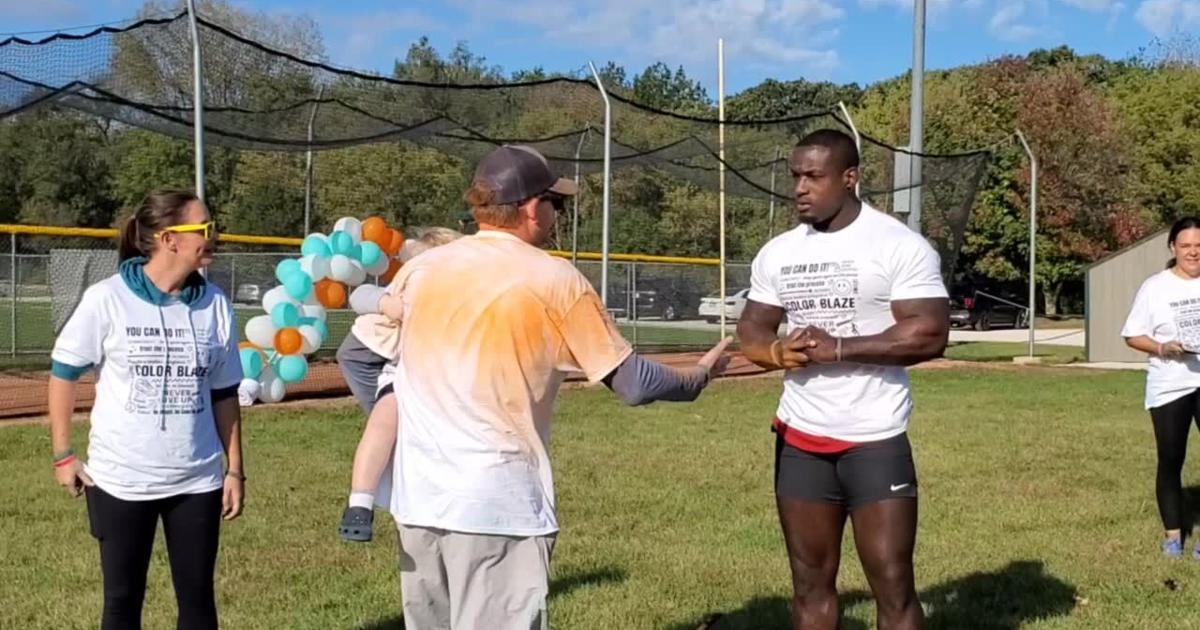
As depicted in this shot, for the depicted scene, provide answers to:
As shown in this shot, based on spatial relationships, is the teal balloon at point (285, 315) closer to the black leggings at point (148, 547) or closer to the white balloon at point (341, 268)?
the white balloon at point (341, 268)

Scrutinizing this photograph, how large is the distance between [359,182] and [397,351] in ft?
56.9

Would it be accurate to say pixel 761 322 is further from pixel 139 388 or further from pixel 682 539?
pixel 682 539

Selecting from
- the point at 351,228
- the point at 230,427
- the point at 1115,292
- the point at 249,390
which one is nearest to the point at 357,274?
the point at 351,228

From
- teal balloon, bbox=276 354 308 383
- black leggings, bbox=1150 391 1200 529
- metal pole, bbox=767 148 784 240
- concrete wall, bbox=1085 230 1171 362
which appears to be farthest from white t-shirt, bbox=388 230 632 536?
concrete wall, bbox=1085 230 1171 362

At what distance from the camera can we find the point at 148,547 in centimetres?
386

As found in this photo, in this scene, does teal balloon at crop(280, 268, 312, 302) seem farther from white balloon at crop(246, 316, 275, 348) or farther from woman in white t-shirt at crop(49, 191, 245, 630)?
woman in white t-shirt at crop(49, 191, 245, 630)

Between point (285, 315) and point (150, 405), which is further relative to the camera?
point (285, 315)

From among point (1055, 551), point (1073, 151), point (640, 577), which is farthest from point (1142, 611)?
point (1073, 151)

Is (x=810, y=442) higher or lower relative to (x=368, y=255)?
lower

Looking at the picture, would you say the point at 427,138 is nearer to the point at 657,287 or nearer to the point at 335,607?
the point at 335,607

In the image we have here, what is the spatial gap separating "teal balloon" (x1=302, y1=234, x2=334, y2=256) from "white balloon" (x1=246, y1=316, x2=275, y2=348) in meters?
0.92

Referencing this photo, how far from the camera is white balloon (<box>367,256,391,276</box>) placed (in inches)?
360

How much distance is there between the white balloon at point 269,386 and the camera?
35.0 ft

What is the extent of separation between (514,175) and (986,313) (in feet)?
119
